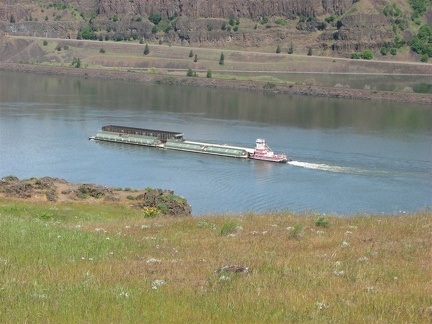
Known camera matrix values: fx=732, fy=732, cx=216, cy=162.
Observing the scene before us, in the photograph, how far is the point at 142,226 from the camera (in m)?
19.0

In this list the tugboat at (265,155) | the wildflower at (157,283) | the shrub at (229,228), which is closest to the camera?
the wildflower at (157,283)

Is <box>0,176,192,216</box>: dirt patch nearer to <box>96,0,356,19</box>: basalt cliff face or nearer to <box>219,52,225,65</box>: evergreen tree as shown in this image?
<box>219,52,225,65</box>: evergreen tree

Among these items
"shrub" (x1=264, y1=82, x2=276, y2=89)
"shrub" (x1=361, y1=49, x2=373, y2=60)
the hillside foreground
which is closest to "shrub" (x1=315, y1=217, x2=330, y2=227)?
A: the hillside foreground

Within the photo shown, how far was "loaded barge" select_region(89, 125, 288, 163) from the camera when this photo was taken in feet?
182

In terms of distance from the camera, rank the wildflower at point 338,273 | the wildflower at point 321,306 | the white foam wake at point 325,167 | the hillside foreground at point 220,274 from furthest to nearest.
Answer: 1. the white foam wake at point 325,167
2. the wildflower at point 338,273
3. the wildflower at point 321,306
4. the hillside foreground at point 220,274

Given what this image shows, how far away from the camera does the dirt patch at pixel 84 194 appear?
3192cm

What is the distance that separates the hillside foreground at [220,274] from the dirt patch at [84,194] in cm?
1378

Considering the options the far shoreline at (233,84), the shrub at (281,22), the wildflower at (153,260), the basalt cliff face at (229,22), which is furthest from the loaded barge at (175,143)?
A: the shrub at (281,22)

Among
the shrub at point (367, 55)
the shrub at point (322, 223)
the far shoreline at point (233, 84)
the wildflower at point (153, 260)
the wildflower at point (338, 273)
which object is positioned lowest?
the far shoreline at point (233, 84)

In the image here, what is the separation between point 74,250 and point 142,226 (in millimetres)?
6046

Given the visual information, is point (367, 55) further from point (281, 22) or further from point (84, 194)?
point (84, 194)

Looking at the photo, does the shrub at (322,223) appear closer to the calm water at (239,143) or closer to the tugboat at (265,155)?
the calm water at (239,143)

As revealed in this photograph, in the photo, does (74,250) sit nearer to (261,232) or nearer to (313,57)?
(261,232)

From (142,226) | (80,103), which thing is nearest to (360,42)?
(80,103)
